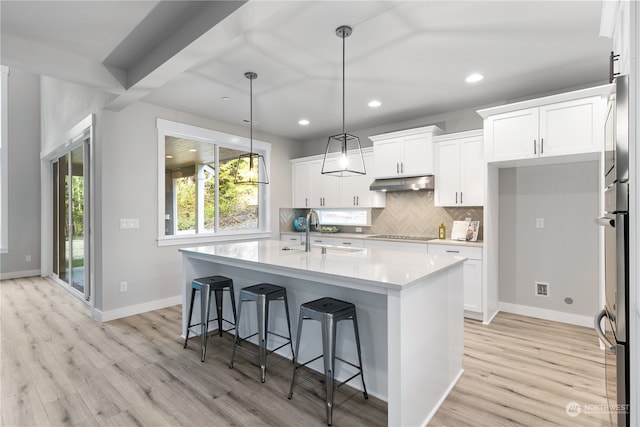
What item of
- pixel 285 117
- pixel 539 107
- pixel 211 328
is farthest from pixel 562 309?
pixel 285 117

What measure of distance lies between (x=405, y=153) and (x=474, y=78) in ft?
4.53

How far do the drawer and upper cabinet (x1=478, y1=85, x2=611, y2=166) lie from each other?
1054mm

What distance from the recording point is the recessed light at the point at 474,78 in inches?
131

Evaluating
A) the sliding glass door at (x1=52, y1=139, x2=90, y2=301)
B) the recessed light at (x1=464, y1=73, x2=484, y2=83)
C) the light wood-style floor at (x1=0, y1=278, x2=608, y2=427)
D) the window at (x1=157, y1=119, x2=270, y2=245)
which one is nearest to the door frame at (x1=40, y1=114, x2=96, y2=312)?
the sliding glass door at (x1=52, y1=139, x2=90, y2=301)

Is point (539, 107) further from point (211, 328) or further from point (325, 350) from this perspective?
point (211, 328)

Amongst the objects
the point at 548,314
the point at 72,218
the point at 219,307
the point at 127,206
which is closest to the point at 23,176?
the point at 72,218

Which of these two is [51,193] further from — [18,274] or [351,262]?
[351,262]

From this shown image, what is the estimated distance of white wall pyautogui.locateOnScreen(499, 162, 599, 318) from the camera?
11.7ft

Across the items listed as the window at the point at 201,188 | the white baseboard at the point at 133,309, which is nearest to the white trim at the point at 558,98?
the window at the point at 201,188

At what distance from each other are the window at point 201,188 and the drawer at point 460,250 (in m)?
3.00

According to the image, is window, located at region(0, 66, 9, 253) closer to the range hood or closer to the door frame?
the door frame

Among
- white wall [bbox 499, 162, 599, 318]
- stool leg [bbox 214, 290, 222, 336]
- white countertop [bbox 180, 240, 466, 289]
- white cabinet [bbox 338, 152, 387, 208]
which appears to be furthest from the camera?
white cabinet [bbox 338, 152, 387, 208]

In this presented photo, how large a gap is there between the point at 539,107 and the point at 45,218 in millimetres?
8205

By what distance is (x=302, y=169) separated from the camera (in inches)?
240
